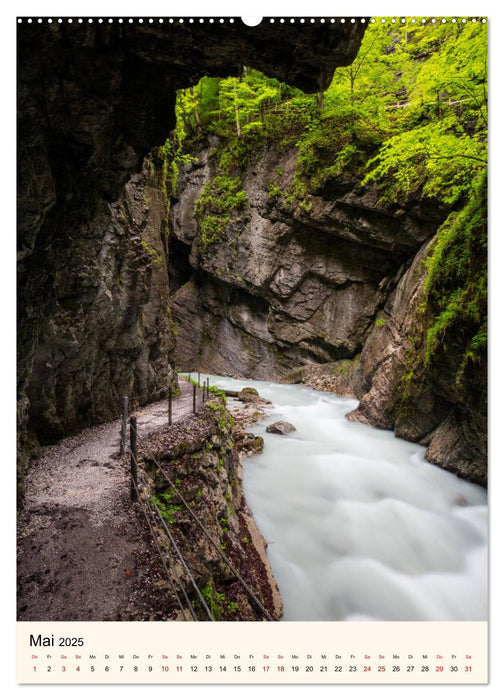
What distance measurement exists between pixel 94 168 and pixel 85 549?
446 centimetres

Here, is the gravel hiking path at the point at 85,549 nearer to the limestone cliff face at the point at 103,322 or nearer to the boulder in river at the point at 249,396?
the limestone cliff face at the point at 103,322

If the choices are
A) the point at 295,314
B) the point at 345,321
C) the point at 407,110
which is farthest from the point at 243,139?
the point at 345,321

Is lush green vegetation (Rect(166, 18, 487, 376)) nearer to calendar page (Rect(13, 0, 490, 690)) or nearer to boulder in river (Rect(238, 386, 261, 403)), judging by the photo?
calendar page (Rect(13, 0, 490, 690))

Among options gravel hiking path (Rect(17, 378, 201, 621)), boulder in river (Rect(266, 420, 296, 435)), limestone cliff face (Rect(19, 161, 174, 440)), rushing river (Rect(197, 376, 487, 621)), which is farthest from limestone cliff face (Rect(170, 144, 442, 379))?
gravel hiking path (Rect(17, 378, 201, 621))

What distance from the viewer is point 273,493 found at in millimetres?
7824

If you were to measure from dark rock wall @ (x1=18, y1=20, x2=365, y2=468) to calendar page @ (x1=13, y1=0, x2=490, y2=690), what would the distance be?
28 millimetres

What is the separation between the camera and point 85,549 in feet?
11.7

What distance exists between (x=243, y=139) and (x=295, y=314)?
990 cm

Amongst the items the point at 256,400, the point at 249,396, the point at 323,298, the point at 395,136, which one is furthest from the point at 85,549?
the point at 323,298

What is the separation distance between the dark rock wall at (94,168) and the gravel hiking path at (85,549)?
97 cm

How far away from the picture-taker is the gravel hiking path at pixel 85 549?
294 centimetres

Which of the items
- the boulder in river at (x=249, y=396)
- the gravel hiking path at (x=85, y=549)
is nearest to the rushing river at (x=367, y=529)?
the gravel hiking path at (x=85, y=549)

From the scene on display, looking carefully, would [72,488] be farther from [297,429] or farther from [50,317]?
[297,429]

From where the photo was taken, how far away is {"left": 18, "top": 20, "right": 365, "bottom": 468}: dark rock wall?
2.60 metres
